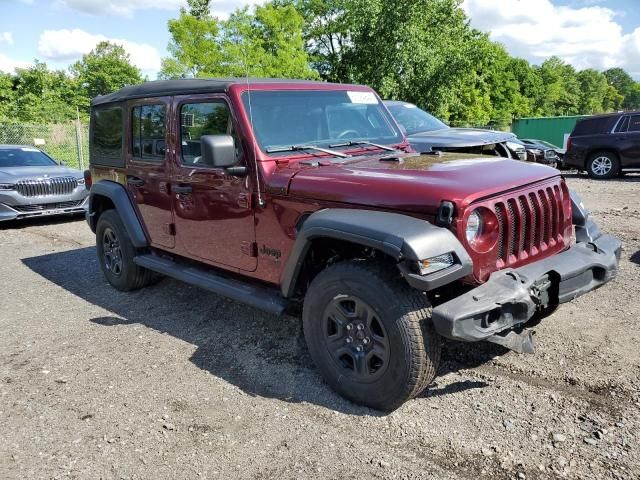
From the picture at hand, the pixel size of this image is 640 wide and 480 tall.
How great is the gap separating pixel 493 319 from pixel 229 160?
1.98m

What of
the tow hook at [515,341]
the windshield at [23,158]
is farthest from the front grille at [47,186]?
the tow hook at [515,341]

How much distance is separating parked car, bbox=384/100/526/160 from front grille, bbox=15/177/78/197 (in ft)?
19.8

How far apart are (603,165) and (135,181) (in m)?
13.1

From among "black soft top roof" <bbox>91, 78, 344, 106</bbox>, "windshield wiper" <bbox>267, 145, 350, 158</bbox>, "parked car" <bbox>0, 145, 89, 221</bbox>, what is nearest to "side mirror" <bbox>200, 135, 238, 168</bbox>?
"windshield wiper" <bbox>267, 145, 350, 158</bbox>

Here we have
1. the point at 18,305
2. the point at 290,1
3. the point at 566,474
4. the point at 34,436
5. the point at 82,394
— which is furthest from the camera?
the point at 290,1

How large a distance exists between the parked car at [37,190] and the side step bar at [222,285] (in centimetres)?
560

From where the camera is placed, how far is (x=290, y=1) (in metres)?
35.5

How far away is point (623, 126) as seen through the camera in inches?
536

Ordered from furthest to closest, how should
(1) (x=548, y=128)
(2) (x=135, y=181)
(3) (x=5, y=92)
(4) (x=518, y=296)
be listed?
(1) (x=548, y=128) → (3) (x=5, y=92) → (2) (x=135, y=181) → (4) (x=518, y=296)

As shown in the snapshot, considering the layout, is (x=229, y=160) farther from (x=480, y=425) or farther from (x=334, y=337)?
(x=480, y=425)

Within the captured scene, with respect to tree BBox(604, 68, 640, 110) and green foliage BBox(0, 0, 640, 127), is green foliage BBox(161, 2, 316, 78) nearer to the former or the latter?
green foliage BBox(0, 0, 640, 127)

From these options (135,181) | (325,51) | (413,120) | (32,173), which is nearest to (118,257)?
(135,181)

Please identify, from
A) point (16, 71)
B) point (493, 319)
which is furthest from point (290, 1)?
point (493, 319)

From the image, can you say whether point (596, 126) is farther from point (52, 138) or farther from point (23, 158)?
point (52, 138)
